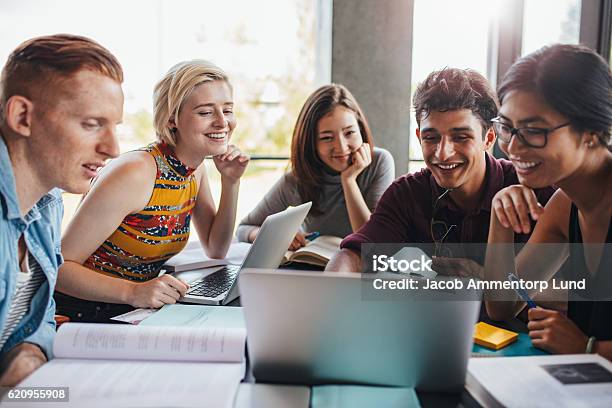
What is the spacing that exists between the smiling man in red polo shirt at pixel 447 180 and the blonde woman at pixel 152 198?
545 mm

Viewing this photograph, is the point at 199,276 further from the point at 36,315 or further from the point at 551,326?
the point at 551,326

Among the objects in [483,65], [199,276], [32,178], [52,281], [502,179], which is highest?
[483,65]

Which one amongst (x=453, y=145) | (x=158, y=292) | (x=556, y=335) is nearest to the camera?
(x=556, y=335)

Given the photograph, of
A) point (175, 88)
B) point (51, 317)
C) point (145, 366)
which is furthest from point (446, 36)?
point (145, 366)

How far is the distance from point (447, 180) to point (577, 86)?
517 mm

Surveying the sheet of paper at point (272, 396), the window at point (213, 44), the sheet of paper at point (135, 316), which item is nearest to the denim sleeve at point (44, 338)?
the sheet of paper at point (135, 316)

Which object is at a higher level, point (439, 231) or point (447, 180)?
point (447, 180)

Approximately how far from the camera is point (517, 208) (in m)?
1.34

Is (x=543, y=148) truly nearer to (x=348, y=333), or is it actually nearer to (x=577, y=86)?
(x=577, y=86)

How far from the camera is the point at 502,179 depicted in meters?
1.65

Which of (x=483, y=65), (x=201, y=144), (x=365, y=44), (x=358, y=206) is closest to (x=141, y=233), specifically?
(x=201, y=144)

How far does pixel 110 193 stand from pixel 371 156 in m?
1.24

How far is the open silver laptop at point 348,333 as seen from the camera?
803 millimetres

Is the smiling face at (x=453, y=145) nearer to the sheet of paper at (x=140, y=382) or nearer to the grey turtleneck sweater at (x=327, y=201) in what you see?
the grey turtleneck sweater at (x=327, y=201)
